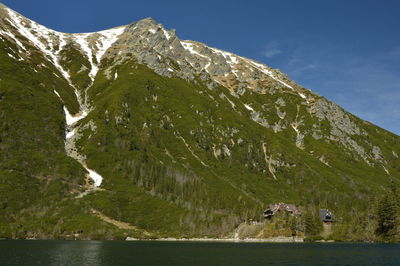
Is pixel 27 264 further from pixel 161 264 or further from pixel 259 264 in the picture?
pixel 259 264

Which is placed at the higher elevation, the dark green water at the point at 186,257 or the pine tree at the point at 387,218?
the pine tree at the point at 387,218

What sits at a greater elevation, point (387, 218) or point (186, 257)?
point (387, 218)

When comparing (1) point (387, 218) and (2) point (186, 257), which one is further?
(1) point (387, 218)

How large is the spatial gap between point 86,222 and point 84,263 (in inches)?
4882

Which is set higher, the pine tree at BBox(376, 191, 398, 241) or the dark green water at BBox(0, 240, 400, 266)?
the pine tree at BBox(376, 191, 398, 241)

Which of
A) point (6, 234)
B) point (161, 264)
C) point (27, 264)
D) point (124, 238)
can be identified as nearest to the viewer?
point (27, 264)

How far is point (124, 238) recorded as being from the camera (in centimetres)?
18950

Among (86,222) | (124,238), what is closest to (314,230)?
(124,238)

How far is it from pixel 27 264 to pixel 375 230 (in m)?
160

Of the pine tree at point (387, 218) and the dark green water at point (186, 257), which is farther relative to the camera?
the pine tree at point (387, 218)

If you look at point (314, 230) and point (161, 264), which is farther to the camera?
point (314, 230)

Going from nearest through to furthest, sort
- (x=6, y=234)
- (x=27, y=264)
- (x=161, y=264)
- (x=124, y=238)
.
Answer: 1. (x=27, y=264)
2. (x=161, y=264)
3. (x=6, y=234)
4. (x=124, y=238)

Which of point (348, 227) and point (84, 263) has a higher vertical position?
point (348, 227)

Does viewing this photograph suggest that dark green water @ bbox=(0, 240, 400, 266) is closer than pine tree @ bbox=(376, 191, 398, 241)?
Yes
